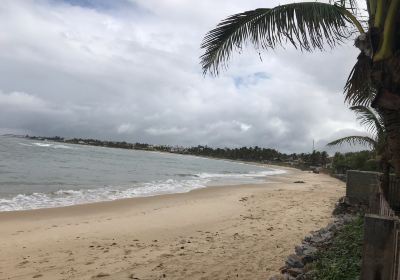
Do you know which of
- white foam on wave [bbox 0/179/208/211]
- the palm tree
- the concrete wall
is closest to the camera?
the palm tree

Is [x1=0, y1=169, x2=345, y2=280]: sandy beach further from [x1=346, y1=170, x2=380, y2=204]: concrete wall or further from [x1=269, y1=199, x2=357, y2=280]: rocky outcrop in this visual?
[x1=346, y1=170, x2=380, y2=204]: concrete wall

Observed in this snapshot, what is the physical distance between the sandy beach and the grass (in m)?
0.88

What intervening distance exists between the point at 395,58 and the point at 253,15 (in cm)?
181

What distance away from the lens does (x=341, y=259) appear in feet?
19.7

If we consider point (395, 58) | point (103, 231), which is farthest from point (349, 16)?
point (103, 231)

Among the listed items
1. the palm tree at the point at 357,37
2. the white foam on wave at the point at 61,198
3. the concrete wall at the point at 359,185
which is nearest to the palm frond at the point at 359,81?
the palm tree at the point at 357,37

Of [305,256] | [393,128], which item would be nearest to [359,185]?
[305,256]

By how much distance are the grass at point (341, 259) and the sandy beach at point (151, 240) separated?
2.87 ft

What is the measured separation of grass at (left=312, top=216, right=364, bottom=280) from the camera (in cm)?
533

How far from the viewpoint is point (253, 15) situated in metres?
5.00

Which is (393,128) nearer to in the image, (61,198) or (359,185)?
(359,185)

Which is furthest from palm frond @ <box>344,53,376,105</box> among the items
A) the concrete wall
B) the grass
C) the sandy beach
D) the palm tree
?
the concrete wall

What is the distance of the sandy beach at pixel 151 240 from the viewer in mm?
6535

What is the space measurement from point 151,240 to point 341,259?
415 centimetres
